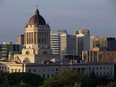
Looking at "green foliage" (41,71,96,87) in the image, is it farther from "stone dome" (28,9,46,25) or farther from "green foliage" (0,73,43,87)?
"stone dome" (28,9,46,25)

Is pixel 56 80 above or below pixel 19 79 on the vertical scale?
above

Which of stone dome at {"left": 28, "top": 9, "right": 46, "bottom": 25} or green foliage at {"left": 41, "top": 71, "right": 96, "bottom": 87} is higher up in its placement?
stone dome at {"left": 28, "top": 9, "right": 46, "bottom": 25}

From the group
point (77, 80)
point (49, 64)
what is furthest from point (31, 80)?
point (49, 64)

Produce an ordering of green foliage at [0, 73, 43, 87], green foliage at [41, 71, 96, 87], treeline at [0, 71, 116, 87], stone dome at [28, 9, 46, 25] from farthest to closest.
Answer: stone dome at [28, 9, 46, 25], green foliage at [0, 73, 43, 87], green foliage at [41, 71, 96, 87], treeline at [0, 71, 116, 87]

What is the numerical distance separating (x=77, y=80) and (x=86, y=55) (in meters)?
88.8

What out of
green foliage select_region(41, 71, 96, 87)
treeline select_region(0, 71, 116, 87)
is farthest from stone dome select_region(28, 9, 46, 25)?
green foliage select_region(41, 71, 96, 87)

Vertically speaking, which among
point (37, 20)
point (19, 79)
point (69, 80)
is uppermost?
point (37, 20)

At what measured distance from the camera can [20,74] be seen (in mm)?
113750

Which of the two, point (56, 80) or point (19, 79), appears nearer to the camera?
point (56, 80)

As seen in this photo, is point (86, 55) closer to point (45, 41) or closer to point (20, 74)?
point (45, 41)

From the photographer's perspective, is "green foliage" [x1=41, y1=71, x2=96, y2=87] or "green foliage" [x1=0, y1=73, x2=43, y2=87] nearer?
"green foliage" [x1=41, y1=71, x2=96, y2=87]

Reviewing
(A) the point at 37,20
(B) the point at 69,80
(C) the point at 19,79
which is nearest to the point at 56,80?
(B) the point at 69,80

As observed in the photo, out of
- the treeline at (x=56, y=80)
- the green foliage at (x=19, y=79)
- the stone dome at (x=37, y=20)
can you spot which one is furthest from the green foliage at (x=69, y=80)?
the stone dome at (x=37, y=20)

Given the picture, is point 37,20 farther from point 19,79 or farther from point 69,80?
point 69,80
